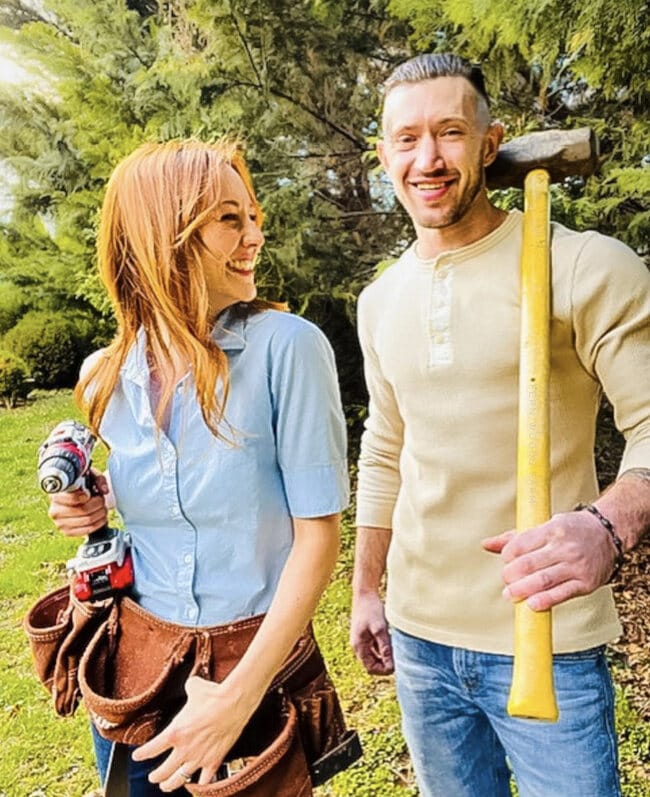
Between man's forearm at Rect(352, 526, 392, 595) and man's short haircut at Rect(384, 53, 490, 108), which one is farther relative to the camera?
man's forearm at Rect(352, 526, 392, 595)

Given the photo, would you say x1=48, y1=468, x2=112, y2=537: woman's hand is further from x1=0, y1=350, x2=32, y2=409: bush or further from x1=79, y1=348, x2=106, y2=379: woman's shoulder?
x1=0, y1=350, x2=32, y2=409: bush

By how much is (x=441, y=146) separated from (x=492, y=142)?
0.41ft

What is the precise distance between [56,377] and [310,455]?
1072 cm

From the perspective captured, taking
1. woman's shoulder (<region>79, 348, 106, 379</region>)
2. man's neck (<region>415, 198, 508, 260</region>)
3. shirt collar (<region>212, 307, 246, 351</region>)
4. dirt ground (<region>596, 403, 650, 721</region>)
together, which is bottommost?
dirt ground (<region>596, 403, 650, 721</region>)

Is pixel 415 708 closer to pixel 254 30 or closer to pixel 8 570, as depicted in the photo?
pixel 254 30

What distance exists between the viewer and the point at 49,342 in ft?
36.1

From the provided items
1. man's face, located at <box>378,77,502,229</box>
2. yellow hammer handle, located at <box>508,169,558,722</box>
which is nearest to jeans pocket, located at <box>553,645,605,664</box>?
yellow hammer handle, located at <box>508,169,558,722</box>

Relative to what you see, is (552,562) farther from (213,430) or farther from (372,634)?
(372,634)

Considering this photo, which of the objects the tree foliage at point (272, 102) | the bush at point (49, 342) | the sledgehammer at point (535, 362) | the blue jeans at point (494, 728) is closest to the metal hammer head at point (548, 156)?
the sledgehammer at point (535, 362)

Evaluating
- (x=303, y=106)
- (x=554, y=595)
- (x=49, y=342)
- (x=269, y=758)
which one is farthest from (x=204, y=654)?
(x=49, y=342)

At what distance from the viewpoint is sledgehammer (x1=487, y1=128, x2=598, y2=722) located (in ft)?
3.72

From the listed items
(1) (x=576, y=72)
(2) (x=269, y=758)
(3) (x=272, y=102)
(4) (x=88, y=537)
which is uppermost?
(3) (x=272, y=102)

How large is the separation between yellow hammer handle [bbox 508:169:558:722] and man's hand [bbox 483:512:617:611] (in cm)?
6

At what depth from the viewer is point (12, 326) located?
11.5 metres
